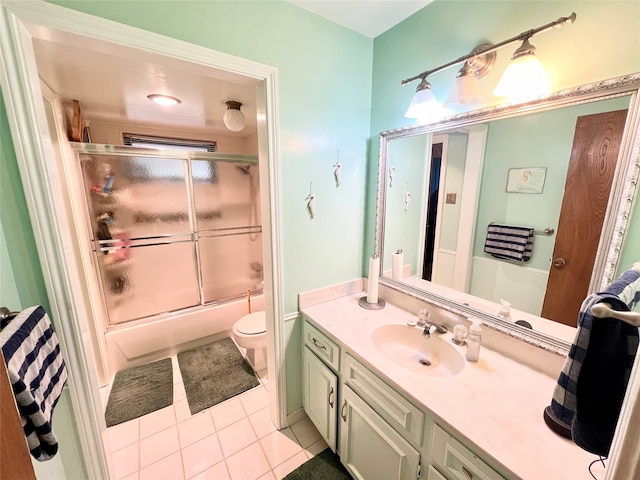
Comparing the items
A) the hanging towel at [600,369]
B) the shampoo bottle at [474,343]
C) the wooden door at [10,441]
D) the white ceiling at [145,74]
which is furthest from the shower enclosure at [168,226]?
the hanging towel at [600,369]

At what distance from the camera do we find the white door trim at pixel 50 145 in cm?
82

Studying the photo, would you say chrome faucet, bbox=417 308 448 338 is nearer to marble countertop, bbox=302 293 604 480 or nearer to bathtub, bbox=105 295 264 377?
marble countertop, bbox=302 293 604 480

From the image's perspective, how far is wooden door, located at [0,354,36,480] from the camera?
1.55ft

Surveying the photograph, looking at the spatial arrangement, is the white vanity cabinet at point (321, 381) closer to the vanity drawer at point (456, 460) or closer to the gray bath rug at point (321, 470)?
the gray bath rug at point (321, 470)

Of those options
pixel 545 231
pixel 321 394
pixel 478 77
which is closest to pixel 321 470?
pixel 321 394

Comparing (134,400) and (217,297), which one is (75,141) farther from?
(134,400)

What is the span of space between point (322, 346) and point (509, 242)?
3.37 feet

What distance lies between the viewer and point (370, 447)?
45.6 inches

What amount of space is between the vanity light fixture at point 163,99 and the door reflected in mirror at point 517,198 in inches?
63.0

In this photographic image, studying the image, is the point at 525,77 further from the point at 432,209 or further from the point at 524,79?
the point at 432,209

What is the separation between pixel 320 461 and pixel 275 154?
1733 millimetres

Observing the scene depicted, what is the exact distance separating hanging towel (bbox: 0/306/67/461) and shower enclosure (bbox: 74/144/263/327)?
1624 mm

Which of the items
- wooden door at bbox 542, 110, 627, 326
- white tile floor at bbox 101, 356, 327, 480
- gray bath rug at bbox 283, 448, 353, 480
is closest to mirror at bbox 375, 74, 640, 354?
wooden door at bbox 542, 110, 627, 326

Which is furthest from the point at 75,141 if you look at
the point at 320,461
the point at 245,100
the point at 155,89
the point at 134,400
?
the point at 320,461
